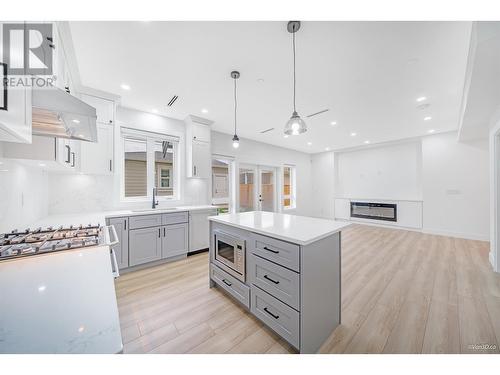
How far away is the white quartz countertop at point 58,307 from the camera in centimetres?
51

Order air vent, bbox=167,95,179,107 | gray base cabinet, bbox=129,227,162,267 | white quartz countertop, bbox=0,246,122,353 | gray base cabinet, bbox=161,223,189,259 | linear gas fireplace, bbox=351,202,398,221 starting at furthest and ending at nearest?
linear gas fireplace, bbox=351,202,398,221, gray base cabinet, bbox=161,223,189,259, air vent, bbox=167,95,179,107, gray base cabinet, bbox=129,227,162,267, white quartz countertop, bbox=0,246,122,353

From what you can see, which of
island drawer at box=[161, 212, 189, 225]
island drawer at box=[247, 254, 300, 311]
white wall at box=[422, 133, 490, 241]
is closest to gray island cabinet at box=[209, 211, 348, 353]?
island drawer at box=[247, 254, 300, 311]

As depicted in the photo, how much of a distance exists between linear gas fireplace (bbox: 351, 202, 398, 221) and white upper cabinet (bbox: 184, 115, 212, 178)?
5.43 m

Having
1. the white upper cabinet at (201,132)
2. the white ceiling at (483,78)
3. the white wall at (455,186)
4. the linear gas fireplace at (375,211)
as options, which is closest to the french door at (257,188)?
the white upper cabinet at (201,132)

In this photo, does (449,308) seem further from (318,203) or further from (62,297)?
(318,203)

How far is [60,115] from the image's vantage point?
1294 millimetres

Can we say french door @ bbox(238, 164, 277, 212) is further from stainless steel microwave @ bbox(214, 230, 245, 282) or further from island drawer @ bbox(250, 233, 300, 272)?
island drawer @ bbox(250, 233, 300, 272)

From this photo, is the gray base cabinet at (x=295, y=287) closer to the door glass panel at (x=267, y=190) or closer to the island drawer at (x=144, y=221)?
the island drawer at (x=144, y=221)

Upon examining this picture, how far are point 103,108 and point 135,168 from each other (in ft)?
3.53

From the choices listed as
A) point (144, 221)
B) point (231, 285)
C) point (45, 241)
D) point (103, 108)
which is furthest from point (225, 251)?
point (103, 108)

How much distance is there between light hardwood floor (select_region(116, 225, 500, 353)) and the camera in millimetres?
1573

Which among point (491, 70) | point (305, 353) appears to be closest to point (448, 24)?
point (491, 70)

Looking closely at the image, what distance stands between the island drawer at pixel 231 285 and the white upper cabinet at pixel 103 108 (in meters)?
2.77

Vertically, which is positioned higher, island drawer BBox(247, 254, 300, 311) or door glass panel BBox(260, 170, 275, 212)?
door glass panel BBox(260, 170, 275, 212)
